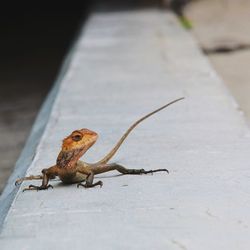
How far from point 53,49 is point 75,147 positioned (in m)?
11.7

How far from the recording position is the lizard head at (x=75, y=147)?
412cm

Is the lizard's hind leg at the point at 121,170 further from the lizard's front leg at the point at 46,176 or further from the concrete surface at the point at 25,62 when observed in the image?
the concrete surface at the point at 25,62

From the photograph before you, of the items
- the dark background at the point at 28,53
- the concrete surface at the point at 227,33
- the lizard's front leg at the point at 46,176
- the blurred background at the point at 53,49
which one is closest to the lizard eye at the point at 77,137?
the lizard's front leg at the point at 46,176

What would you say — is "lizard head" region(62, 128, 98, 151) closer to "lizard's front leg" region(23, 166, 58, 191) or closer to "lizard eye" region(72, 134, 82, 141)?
"lizard eye" region(72, 134, 82, 141)

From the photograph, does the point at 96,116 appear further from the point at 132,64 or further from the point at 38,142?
the point at 132,64

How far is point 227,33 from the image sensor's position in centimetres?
1223

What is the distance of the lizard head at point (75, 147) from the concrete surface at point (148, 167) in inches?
5.7

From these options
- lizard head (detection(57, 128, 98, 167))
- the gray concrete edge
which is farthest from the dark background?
lizard head (detection(57, 128, 98, 167))

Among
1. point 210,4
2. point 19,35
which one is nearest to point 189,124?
point 210,4

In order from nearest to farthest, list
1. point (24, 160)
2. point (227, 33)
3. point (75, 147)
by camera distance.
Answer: point (75, 147), point (24, 160), point (227, 33)

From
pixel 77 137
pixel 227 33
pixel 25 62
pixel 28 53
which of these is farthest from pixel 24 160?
pixel 28 53

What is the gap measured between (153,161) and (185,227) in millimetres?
1257

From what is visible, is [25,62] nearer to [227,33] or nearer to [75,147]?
[227,33]

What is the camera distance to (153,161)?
4.73 m
